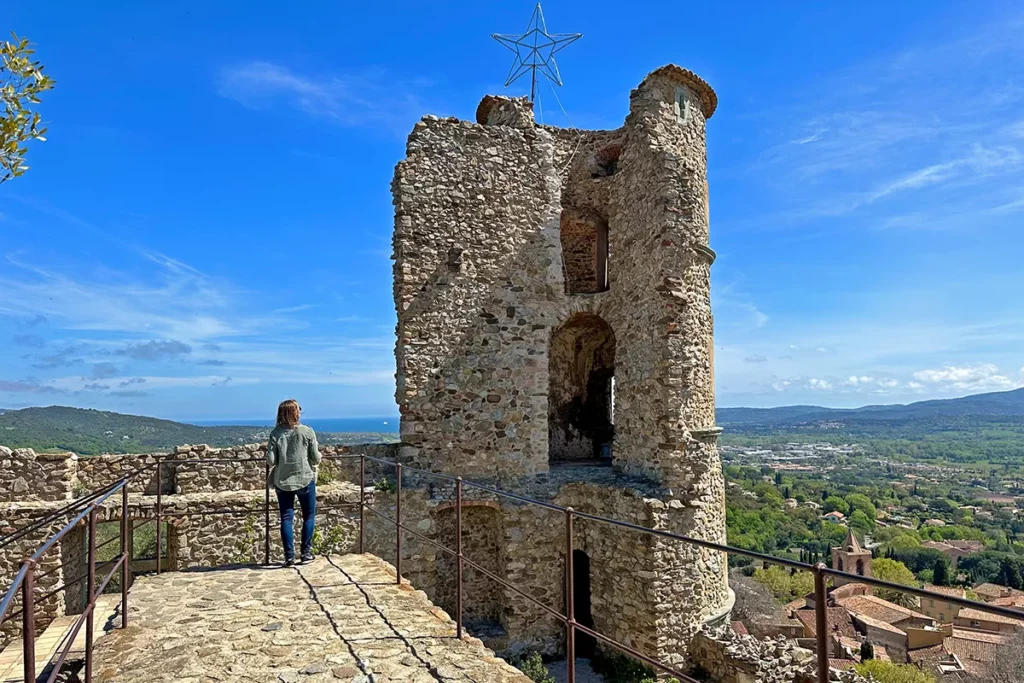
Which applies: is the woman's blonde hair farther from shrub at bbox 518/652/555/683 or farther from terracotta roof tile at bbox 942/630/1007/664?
terracotta roof tile at bbox 942/630/1007/664

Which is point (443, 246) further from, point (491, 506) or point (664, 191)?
point (491, 506)

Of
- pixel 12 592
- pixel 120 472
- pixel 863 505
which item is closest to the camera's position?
pixel 12 592

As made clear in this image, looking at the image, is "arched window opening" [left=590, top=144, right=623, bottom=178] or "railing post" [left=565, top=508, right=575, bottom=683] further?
"arched window opening" [left=590, top=144, right=623, bottom=178]

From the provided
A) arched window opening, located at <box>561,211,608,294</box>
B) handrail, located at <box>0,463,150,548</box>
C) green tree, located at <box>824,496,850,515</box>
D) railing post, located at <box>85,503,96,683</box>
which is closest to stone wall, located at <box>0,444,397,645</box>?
handrail, located at <box>0,463,150,548</box>

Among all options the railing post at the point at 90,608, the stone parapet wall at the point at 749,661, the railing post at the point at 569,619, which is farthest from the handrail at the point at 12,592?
the stone parapet wall at the point at 749,661

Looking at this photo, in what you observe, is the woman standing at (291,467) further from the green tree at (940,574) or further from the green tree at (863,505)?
the green tree at (863,505)

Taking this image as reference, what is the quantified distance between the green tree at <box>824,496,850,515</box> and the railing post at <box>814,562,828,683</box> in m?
84.7

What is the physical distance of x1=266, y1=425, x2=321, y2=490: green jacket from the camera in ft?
23.0

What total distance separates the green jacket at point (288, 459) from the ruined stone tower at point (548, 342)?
4.48 m

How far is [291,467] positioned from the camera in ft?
23.1

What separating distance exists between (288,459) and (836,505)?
8676 centimetres

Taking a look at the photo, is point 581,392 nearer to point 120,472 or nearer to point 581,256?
point 581,256

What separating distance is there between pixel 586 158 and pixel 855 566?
4223 cm

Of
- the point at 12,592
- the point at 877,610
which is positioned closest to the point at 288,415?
the point at 12,592
